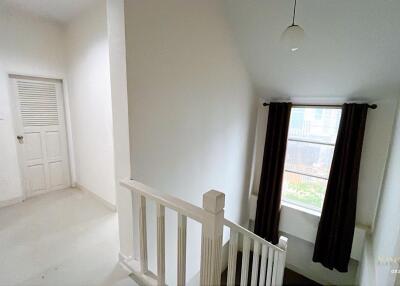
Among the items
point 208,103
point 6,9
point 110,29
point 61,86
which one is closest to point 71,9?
point 6,9

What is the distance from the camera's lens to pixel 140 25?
139 cm

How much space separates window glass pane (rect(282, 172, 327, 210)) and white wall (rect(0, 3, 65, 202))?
4.04 metres

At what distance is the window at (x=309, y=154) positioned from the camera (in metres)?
2.99

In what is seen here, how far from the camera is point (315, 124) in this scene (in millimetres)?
3078

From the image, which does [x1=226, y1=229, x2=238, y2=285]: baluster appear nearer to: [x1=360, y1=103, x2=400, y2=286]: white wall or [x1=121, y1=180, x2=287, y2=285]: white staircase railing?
[x1=121, y1=180, x2=287, y2=285]: white staircase railing

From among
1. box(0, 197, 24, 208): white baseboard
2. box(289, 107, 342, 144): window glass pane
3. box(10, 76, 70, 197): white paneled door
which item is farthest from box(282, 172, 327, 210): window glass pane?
box(0, 197, 24, 208): white baseboard

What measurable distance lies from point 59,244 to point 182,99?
180 cm

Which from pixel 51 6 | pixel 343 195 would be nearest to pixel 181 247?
pixel 343 195

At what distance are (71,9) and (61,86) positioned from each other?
112 cm

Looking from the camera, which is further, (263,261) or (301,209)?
(301,209)

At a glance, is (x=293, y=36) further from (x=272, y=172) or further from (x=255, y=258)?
(x=272, y=172)

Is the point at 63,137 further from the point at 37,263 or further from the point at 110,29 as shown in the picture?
the point at 110,29

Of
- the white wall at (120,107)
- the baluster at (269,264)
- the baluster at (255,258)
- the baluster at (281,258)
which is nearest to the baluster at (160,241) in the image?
the white wall at (120,107)

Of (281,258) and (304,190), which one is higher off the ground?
(304,190)
